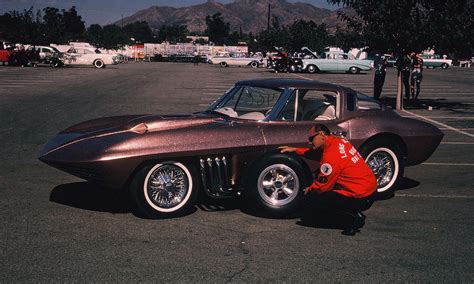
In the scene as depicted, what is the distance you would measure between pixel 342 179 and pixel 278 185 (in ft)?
2.86

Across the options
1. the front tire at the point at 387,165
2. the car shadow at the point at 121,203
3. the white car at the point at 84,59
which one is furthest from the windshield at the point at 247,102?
the white car at the point at 84,59

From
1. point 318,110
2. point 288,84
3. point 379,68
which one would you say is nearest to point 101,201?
point 288,84

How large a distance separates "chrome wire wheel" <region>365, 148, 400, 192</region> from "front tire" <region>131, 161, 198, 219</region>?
102 inches

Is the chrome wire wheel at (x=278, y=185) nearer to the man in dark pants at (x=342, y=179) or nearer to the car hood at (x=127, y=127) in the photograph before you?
the man in dark pants at (x=342, y=179)

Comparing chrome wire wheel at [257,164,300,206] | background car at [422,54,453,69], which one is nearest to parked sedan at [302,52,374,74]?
background car at [422,54,453,69]

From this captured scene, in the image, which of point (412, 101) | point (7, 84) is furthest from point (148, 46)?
point (412, 101)

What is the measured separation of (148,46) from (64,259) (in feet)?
334

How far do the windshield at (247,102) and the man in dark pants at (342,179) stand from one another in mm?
1295

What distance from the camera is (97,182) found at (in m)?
5.98

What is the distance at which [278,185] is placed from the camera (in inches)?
249

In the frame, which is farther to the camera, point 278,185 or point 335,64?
point 335,64

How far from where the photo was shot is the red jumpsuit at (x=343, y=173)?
18.6 feet

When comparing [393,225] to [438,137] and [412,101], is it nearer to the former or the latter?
[438,137]

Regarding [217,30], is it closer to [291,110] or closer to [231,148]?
[291,110]
